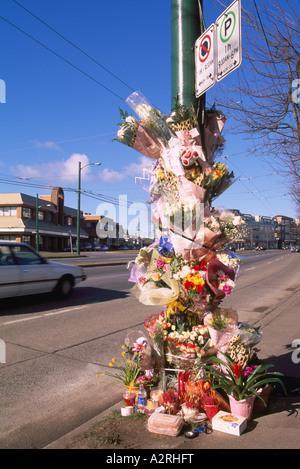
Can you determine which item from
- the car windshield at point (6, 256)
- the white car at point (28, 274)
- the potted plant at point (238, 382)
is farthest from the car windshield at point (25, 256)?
the potted plant at point (238, 382)

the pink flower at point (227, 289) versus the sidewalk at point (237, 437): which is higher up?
the pink flower at point (227, 289)

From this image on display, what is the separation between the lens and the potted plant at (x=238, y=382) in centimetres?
339

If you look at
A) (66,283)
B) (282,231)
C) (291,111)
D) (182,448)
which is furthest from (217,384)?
(282,231)

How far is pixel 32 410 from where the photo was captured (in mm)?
3955

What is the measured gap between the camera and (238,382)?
11.3 feet

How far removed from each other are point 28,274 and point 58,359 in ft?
14.5

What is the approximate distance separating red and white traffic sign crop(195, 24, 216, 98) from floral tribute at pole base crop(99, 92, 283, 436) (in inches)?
13.1

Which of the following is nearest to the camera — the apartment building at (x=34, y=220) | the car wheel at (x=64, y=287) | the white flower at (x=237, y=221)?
the white flower at (x=237, y=221)

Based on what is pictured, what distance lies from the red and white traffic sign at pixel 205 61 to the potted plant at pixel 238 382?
2.78m

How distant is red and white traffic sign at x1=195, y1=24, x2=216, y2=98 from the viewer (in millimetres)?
3875

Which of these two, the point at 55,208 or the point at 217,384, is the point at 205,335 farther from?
the point at 55,208

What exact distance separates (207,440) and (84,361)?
9.10ft

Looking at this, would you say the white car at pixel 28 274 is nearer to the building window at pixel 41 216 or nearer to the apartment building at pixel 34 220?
the apartment building at pixel 34 220

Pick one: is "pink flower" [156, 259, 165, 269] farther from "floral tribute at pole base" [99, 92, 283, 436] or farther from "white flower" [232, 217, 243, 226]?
"white flower" [232, 217, 243, 226]
